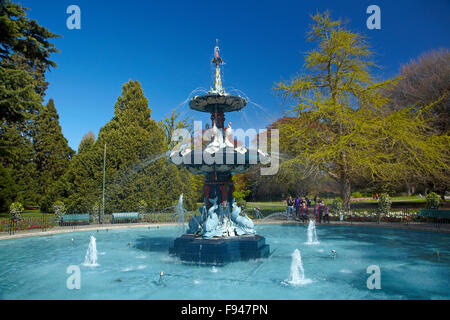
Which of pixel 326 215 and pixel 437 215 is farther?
pixel 326 215

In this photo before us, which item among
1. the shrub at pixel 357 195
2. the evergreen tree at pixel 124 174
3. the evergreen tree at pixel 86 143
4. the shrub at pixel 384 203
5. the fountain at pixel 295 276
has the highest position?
the evergreen tree at pixel 86 143

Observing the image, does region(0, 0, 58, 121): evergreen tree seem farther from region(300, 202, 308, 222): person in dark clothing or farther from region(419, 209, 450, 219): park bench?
region(419, 209, 450, 219): park bench

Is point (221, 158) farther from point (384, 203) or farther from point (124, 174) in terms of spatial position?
point (384, 203)

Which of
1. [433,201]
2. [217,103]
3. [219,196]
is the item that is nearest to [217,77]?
[217,103]

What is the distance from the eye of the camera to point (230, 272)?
305 inches

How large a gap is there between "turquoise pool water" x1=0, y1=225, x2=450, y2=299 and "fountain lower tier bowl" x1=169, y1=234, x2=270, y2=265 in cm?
31

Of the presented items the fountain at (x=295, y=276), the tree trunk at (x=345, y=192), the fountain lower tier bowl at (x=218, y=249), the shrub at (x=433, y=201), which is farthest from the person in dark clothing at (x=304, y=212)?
the fountain at (x=295, y=276)

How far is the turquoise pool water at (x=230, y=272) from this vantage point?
238 inches

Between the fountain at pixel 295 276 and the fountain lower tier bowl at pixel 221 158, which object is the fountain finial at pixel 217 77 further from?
the fountain at pixel 295 276

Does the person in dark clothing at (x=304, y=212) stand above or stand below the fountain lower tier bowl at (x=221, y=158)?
below

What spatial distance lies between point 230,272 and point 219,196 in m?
2.99

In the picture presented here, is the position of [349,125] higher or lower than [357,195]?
higher
